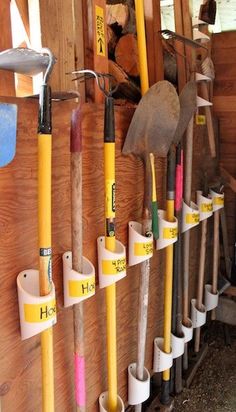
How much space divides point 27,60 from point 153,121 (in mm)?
592

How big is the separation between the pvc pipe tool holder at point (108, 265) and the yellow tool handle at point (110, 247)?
2 cm

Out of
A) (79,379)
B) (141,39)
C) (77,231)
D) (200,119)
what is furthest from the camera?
(200,119)

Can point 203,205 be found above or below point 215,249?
above

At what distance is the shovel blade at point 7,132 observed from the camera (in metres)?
0.76

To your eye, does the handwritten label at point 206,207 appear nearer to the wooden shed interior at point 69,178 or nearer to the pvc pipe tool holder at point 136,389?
the wooden shed interior at point 69,178

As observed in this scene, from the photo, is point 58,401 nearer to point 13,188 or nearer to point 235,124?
point 13,188

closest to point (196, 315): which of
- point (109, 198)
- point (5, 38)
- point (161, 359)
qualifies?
point (161, 359)

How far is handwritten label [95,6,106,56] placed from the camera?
113cm

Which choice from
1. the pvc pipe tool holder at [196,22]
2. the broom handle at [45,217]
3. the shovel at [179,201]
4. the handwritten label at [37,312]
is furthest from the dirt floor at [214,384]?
the pvc pipe tool holder at [196,22]

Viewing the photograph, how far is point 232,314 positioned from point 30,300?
5.95 ft

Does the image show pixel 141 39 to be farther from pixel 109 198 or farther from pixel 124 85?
pixel 109 198

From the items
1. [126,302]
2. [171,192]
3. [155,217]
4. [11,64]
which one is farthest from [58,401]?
[11,64]

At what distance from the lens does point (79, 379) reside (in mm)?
1117

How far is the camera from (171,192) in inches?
60.1
